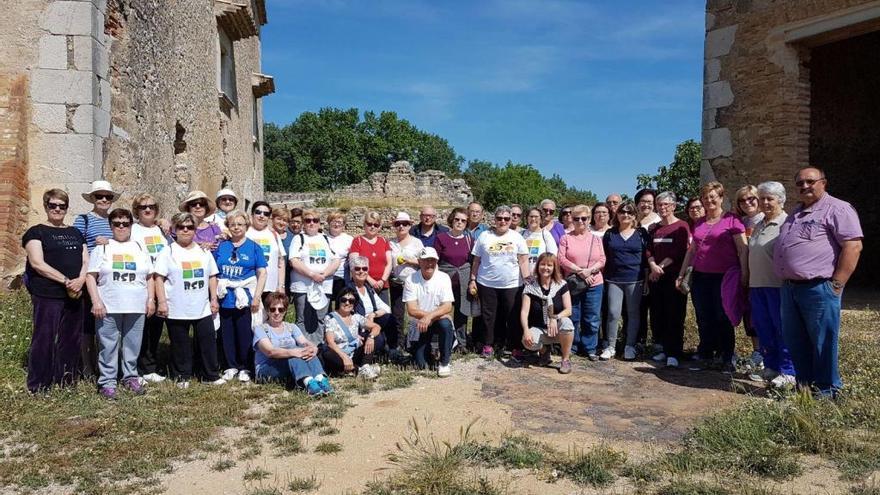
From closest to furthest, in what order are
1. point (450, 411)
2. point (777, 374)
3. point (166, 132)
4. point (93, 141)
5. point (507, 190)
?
point (450, 411) → point (777, 374) → point (93, 141) → point (166, 132) → point (507, 190)

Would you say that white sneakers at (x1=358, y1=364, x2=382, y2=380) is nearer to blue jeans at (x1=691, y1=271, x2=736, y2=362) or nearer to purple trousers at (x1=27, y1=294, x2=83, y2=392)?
purple trousers at (x1=27, y1=294, x2=83, y2=392)

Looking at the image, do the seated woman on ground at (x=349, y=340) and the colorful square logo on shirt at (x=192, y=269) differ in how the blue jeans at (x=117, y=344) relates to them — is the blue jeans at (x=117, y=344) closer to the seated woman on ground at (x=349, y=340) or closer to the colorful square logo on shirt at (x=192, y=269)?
the colorful square logo on shirt at (x=192, y=269)

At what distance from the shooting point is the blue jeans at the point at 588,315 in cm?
634

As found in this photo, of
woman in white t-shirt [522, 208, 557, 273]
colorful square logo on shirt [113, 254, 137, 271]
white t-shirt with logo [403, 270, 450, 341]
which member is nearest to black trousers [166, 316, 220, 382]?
colorful square logo on shirt [113, 254, 137, 271]

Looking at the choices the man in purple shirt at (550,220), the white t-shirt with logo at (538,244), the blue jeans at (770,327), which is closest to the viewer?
the blue jeans at (770,327)

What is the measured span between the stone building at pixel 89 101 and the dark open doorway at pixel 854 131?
11.7 metres

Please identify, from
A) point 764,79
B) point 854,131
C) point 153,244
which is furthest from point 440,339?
point 854,131

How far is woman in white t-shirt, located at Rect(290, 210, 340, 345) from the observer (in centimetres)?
618

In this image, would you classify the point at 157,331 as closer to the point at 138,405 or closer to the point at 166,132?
the point at 138,405

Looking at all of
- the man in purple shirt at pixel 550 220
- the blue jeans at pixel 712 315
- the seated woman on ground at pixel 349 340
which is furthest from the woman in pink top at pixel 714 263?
the seated woman on ground at pixel 349 340

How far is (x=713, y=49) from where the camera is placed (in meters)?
8.88

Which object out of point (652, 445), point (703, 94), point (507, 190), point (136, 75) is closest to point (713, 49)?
point (703, 94)

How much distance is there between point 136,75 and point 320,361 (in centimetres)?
500

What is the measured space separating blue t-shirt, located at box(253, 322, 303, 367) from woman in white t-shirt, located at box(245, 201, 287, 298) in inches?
23.3
